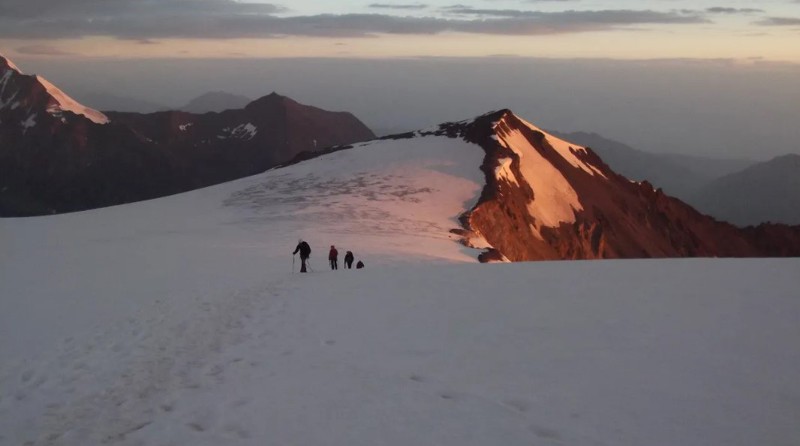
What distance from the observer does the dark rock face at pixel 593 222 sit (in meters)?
40.7

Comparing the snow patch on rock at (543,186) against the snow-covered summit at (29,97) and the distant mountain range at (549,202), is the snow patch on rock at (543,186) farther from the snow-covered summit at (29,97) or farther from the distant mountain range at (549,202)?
the snow-covered summit at (29,97)

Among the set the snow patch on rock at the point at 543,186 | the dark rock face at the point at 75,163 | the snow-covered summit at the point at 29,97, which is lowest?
the dark rock face at the point at 75,163

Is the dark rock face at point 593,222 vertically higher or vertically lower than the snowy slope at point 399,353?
lower

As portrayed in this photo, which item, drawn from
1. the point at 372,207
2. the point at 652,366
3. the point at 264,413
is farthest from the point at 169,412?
the point at 372,207

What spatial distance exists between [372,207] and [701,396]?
3086 cm

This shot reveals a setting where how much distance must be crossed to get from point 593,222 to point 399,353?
42.5 meters

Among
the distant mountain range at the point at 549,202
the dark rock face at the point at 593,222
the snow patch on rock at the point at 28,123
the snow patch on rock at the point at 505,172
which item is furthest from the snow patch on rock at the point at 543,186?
the snow patch on rock at the point at 28,123

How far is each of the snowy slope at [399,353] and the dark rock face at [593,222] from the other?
14491mm

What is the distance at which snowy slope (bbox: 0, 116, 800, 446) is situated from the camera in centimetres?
720

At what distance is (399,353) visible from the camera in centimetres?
977

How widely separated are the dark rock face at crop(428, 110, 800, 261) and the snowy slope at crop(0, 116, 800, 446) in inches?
571

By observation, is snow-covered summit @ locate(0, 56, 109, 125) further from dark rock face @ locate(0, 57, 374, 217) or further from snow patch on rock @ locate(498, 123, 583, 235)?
snow patch on rock @ locate(498, 123, 583, 235)

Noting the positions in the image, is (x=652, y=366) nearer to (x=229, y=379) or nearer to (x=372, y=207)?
(x=229, y=379)

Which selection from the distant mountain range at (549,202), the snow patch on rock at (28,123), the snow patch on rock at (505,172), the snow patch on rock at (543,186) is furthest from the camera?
the snow patch on rock at (28,123)
